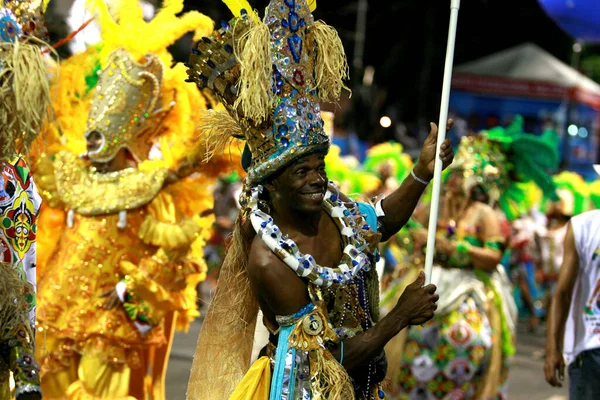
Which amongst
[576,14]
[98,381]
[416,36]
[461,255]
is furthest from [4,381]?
[416,36]

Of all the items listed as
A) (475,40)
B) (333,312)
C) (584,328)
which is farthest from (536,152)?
(475,40)

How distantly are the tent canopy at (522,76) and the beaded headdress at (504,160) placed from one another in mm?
12473

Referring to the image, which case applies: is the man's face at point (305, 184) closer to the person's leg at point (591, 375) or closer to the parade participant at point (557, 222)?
the person's leg at point (591, 375)

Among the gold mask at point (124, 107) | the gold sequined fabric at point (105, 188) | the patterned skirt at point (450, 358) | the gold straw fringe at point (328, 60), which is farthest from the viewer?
the patterned skirt at point (450, 358)

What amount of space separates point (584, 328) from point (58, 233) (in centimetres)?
327

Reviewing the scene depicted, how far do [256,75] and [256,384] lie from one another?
112 cm

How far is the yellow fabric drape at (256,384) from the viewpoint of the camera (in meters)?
3.71

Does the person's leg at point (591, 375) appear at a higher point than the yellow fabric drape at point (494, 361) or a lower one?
higher

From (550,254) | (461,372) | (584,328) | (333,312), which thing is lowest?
(550,254)

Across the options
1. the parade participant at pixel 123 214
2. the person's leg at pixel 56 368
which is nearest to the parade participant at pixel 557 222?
the parade participant at pixel 123 214

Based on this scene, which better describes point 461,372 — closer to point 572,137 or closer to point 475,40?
point 572,137

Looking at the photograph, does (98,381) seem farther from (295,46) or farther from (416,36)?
(416,36)

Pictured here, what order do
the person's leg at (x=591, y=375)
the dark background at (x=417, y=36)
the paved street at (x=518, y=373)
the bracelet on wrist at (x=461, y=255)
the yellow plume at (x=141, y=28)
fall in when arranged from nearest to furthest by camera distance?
the person's leg at (x=591, y=375) < the yellow plume at (x=141, y=28) < the bracelet on wrist at (x=461, y=255) < the paved street at (x=518, y=373) < the dark background at (x=417, y=36)

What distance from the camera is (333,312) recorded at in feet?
12.3
